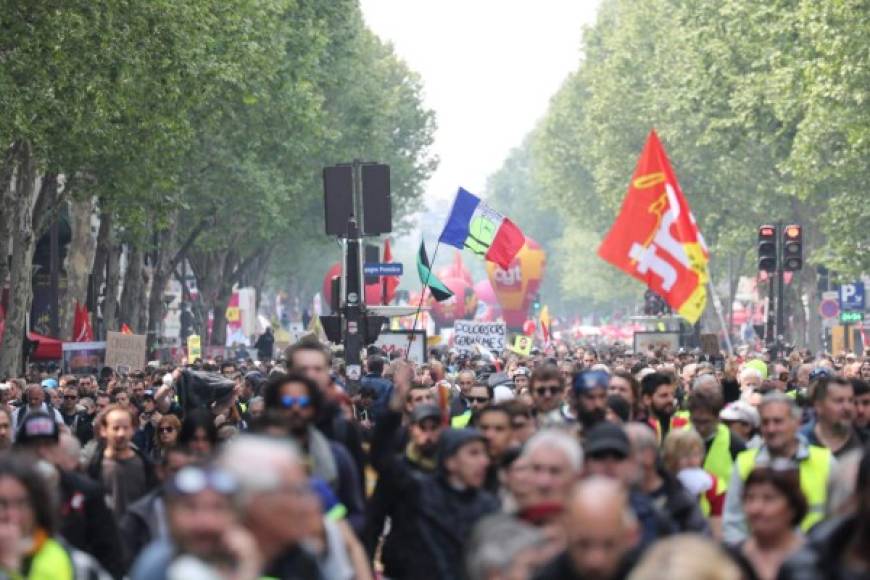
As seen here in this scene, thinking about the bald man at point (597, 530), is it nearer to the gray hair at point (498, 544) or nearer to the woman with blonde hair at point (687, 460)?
the gray hair at point (498, 544)

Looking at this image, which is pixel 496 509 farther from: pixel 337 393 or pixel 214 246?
pixel 214 246

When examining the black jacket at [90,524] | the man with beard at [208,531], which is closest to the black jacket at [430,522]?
the black jacket at [90,524]

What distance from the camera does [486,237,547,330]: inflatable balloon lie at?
108062mm

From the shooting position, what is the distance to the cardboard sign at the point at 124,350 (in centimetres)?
3356

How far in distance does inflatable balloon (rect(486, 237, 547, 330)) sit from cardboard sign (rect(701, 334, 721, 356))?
6785 centimetres

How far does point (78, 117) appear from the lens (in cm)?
3228

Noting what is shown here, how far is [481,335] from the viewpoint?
40156mm

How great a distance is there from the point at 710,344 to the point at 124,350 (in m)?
9.90

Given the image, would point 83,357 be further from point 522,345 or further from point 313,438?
point 313,438

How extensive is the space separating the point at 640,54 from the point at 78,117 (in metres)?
46.5

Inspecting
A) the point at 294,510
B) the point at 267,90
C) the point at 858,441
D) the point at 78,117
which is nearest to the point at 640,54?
the point at 267,90

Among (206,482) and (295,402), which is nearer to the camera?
(206,482)

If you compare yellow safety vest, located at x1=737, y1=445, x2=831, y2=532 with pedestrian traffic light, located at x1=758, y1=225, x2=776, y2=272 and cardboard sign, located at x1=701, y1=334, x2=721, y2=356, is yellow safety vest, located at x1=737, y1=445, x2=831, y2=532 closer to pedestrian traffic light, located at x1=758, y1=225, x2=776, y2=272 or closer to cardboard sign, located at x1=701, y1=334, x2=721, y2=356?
pedestrian traffic light, located at x1=758, y1=225, x2=776, y2=272

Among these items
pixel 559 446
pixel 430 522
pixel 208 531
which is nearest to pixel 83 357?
pixel 430 522
